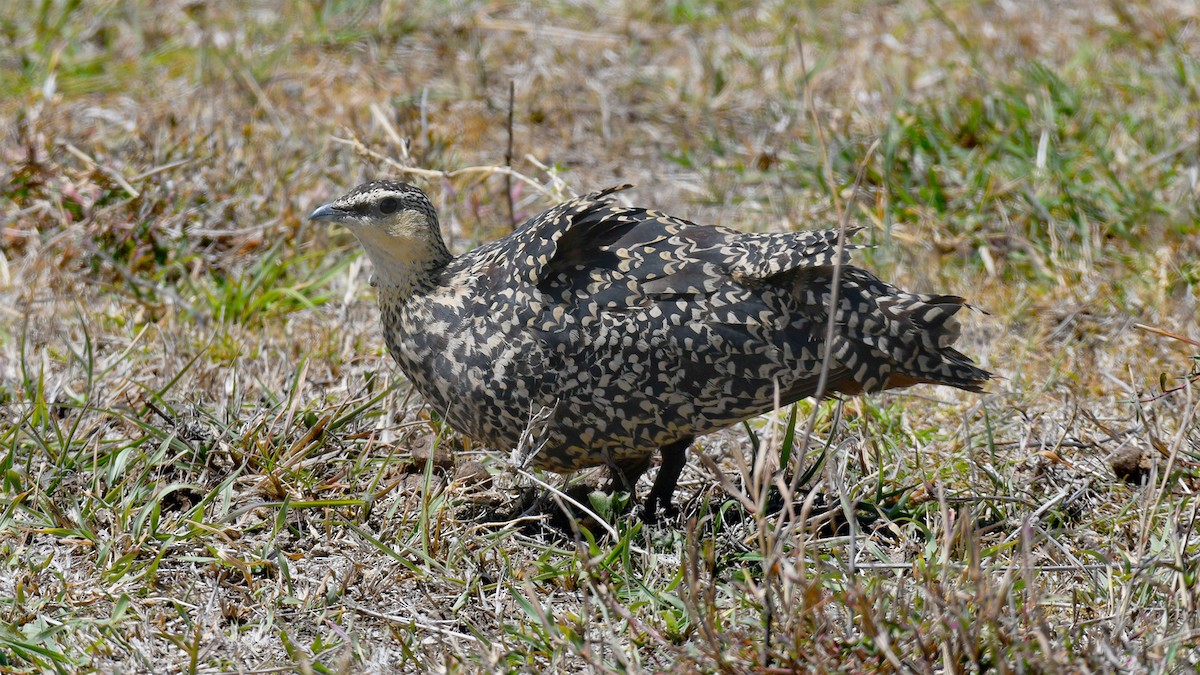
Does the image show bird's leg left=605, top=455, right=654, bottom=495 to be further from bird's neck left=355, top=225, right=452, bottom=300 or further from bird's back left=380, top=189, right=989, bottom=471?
bird's neck left=355, top=225, right=452, bottom=300

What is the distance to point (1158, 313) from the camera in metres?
5.29

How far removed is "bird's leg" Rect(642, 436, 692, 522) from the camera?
4.25 m

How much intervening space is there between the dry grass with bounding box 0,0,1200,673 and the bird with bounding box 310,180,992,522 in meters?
0.28

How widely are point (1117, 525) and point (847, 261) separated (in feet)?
3.75

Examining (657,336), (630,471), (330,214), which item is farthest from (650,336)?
(330,214)

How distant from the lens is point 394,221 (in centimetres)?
429

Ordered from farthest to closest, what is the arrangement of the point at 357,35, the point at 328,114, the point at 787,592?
the point at 357,35 → the point at 328,114 → the point at 787,592

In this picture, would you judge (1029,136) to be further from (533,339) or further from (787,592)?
(787,592)

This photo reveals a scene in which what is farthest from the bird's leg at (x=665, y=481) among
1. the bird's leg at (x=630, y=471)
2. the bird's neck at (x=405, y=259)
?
the bird's neck at (x=405, y=259)

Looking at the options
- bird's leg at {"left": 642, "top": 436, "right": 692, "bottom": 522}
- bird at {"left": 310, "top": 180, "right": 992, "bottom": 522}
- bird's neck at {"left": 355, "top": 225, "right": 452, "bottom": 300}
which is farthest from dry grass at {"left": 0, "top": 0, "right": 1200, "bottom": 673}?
bird's neck at {"left": 355, "top": 225, "right": 452, "bottom": 300}

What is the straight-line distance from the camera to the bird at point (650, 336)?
391cm

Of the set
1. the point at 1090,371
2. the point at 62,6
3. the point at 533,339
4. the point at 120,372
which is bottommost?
the point at 1090,371

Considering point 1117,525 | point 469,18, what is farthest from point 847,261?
point 469,18

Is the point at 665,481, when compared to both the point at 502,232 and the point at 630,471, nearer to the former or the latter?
the point at 630,471
